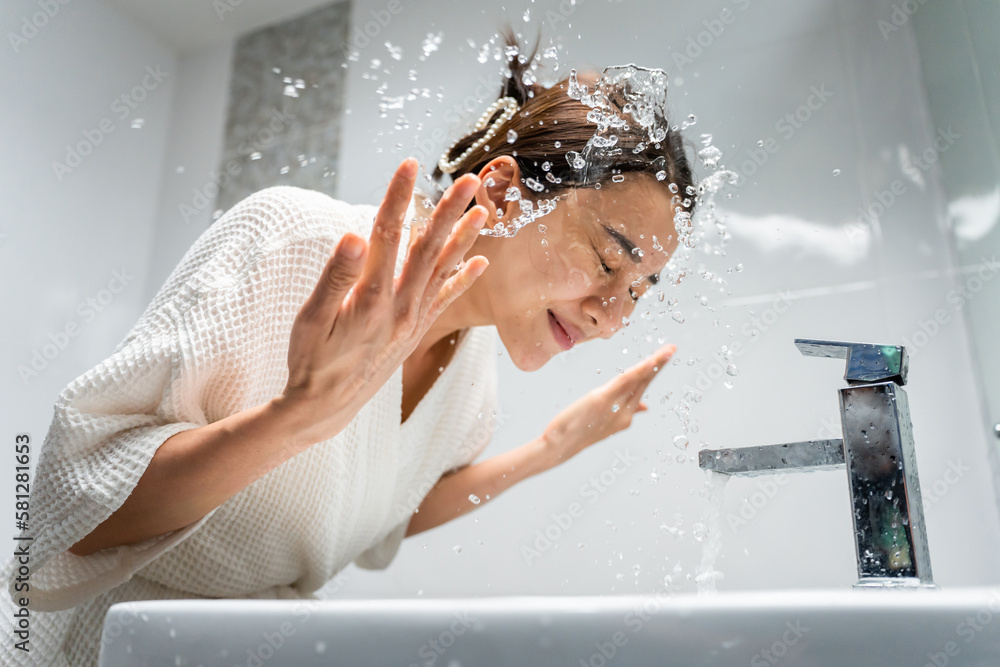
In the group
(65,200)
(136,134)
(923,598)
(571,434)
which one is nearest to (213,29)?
(136,134)

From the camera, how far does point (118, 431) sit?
676 millimetres

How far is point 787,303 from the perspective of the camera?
1.15 m

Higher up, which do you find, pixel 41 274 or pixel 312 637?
pixel 41 274

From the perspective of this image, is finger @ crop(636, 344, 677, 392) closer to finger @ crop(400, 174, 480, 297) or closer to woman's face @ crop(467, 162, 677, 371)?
woman's face @ crop(467, 162, 677, 371)

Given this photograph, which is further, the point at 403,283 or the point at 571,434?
the point at 571,434

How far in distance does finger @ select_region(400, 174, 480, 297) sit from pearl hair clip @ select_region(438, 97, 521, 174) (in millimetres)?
382

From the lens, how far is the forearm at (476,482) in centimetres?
109

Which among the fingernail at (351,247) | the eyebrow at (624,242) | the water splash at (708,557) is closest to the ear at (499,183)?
the eyebrow at (624,242)

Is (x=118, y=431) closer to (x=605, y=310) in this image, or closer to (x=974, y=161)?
(x=605, y=310)

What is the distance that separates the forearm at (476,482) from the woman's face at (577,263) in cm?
24

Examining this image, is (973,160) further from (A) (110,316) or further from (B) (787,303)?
(A) (110,316)

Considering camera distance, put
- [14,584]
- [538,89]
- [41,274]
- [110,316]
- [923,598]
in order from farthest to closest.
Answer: [110,316]
[41,274]
[538,89]
[14,584]
[923,598]

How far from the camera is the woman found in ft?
1.95

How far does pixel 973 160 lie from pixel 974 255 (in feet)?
0.44
